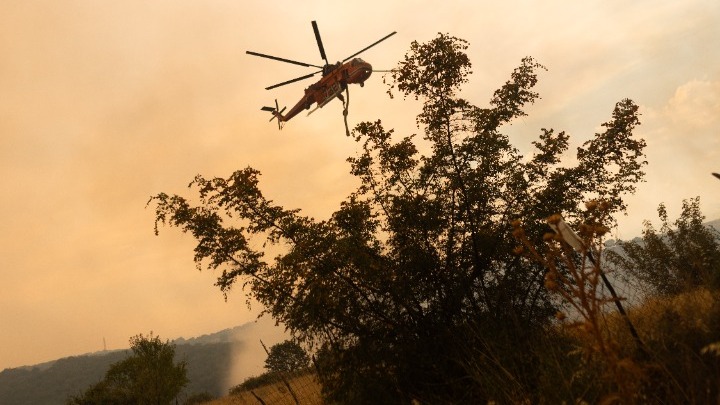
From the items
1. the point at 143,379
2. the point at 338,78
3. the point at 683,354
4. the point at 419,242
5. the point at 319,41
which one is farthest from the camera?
the point at 143,379

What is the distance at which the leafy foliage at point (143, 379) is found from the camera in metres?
24.4

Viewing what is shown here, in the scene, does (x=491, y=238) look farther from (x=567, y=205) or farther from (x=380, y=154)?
(x=380, y=154)

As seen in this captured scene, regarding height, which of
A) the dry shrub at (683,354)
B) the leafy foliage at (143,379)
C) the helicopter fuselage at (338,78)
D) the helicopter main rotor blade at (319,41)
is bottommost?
the dry shrub at (683,354)

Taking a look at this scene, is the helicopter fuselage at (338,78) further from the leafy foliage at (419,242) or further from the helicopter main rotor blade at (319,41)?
the leafy foliage at (419,242)

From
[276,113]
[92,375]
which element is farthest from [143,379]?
[92,375]

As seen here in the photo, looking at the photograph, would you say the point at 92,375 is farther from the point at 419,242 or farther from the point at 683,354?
the point at 683,354

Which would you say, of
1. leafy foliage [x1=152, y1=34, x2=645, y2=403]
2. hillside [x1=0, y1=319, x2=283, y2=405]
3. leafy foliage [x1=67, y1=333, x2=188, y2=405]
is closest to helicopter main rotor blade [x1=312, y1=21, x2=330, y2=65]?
leafy foliage [x1=152, y1=34, x2=645, y2=403]

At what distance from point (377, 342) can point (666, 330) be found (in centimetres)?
602

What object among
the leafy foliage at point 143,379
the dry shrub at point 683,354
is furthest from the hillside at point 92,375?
the dry shrub at point 683,354

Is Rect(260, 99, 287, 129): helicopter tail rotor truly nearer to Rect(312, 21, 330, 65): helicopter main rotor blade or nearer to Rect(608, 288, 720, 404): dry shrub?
Rect(312, 21, 330, 65): helicopter main rotor blade

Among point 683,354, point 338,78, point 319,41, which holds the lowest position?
point 683,354

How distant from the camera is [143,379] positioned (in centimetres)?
2447

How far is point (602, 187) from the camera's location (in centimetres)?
1098

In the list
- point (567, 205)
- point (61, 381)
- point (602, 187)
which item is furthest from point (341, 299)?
point (61, 381)
